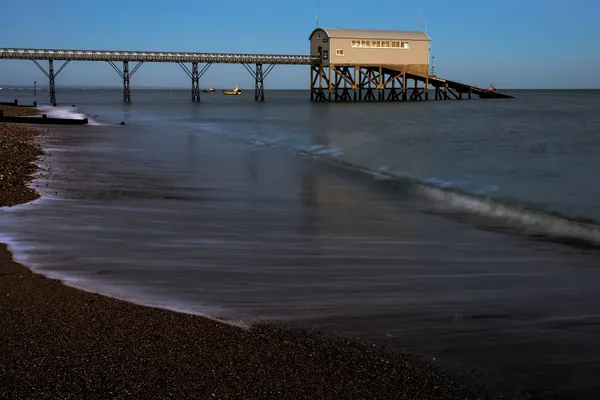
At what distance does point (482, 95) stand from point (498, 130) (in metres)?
56.0

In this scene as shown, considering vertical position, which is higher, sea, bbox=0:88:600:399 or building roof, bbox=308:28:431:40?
building roof, bbox=308:28:431:40

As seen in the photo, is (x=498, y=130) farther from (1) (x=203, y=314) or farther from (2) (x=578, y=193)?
(1) (x=203, y=314)

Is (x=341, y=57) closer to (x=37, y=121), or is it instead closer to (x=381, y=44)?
(x=381, y=44)

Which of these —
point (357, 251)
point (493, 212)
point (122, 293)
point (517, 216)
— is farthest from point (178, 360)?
point (493, 212)

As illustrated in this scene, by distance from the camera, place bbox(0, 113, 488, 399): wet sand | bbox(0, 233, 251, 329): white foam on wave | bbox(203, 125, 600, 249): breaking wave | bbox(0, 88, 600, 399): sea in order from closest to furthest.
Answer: bbox(0, 113, 488, 399): wet sand
bbox(0, 88, 600, 399): sea
bbox(0, 233, 251, 329): white foam on wave
bbox(203, 125, 600, 249): breaking wave

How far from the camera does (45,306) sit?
13.5ft

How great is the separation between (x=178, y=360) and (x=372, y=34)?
199 feet

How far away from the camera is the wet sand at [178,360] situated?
301 centimetres

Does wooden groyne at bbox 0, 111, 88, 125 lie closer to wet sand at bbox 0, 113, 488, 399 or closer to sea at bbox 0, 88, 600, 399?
sea at bbox 0, 88, 600, 399

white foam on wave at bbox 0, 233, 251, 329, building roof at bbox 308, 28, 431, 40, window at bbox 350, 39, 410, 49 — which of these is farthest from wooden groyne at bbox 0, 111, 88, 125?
window at bbox 350, 39, 410, 49

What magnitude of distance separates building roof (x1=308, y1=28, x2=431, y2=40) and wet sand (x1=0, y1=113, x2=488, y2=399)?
5707 centimetres

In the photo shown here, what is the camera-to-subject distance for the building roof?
5912 cm

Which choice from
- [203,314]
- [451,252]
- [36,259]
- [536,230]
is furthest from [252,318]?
[536,230]

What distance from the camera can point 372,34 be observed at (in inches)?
2387
